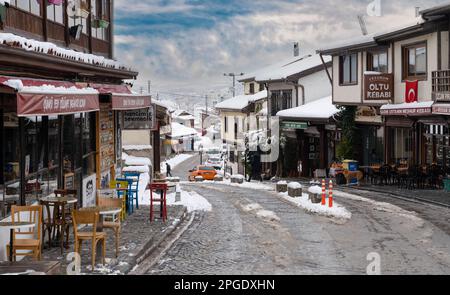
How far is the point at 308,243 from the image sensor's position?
14430 millimetres

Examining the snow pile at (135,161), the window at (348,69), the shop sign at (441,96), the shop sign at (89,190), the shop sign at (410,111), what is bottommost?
the shop sign at (89,190)

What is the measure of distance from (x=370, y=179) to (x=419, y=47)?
754cm

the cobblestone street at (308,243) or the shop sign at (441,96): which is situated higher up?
the shop sign at (441,96)

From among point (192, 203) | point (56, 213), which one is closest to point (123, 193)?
point (56, 213)

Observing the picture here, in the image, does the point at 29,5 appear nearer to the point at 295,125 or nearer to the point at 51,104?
the point at 51,104

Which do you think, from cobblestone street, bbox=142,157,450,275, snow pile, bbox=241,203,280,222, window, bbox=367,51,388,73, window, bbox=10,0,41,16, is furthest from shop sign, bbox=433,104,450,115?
window, bbox=10,0,41,16

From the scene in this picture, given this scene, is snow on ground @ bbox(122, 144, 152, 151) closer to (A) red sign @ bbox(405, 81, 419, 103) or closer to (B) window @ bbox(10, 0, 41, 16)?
(A) red sign @ bbox(405, 81, 419, 103)

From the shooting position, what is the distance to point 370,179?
103ft

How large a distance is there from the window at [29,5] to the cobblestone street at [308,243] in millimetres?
5712

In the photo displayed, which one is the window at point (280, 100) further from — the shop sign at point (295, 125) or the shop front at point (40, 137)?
the shop front at point (40, 137)

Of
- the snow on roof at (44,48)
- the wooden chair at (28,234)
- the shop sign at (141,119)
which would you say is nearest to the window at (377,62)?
the shop sign at (141,119)

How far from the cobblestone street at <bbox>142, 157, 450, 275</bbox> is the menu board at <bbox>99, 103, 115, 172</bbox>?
3351mm

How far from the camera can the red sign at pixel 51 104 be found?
9.72 metres
